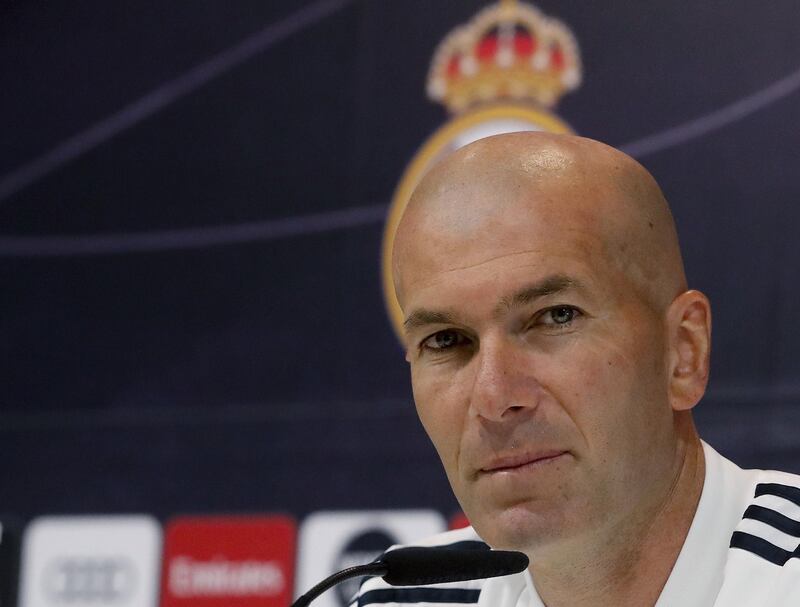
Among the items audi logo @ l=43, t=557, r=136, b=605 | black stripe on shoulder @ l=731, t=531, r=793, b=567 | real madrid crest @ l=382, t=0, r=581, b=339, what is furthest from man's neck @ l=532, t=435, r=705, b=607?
audi logo @ l=43, t=557, r=136, b=605

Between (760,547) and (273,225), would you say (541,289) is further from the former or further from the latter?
(273,225)

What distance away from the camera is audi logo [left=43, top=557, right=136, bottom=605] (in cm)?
373

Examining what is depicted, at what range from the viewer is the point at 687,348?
1.96 m

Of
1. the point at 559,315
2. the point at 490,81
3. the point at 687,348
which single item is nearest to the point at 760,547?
the point at 687,348

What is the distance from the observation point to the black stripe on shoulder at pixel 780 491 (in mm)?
1892

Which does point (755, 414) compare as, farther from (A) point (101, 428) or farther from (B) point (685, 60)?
(A) point (101, 428)

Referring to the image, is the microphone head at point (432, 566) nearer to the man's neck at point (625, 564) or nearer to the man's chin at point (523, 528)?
the man's chin at point (523, 528)

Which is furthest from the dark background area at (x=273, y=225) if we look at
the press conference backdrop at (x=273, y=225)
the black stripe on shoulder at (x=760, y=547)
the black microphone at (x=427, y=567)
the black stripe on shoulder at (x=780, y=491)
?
the black microphone at (x=427, y=567)

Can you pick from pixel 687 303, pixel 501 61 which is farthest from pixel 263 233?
pixel 687 303

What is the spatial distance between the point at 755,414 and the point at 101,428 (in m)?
1.84

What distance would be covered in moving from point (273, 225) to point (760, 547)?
2.18 meters

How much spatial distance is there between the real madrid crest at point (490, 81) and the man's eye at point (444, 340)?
1574 millimetres

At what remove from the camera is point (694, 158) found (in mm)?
3229

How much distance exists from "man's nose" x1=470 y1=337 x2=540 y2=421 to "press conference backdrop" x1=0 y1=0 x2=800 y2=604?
59.8 inches
